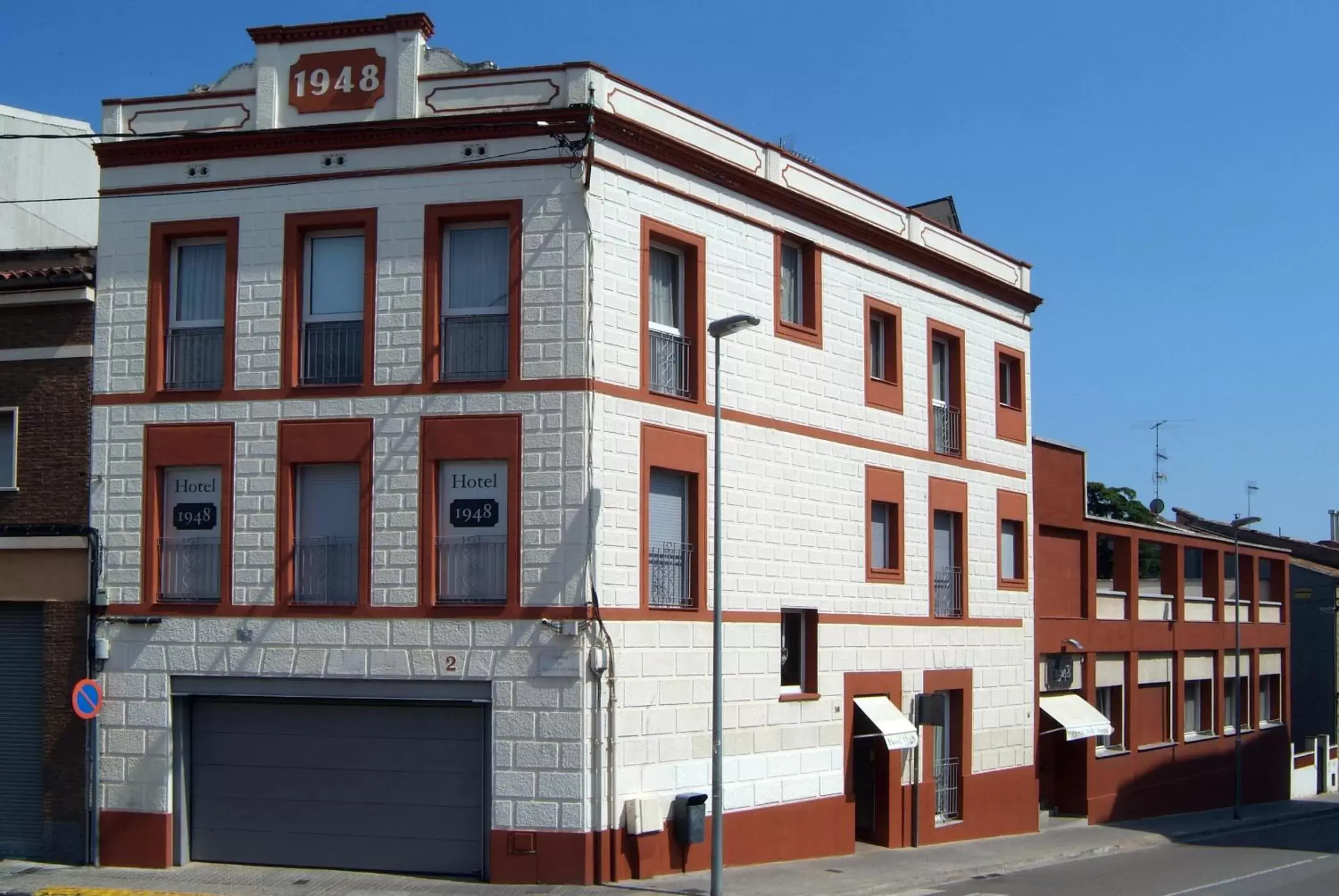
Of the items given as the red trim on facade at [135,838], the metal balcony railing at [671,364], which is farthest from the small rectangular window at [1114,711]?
the red trim on facade at [135,838]

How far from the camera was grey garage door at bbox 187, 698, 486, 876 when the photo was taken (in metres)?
19.4

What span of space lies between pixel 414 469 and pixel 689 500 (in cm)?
412

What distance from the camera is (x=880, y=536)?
2577 centimetres

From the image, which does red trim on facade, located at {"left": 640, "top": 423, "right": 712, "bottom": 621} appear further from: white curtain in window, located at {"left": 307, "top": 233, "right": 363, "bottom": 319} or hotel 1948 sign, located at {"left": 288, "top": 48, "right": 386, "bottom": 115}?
hotel 1948 sign, located at {"left": 288, "top": 48, "right": 386, "bottom": 115}

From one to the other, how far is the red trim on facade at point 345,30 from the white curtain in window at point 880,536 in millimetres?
11143

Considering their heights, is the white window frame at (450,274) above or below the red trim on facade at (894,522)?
above

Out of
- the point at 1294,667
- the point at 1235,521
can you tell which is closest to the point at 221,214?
the point at 1235,521

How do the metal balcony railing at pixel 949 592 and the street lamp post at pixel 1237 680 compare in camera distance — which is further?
the street lamp post at pixel 1237 680

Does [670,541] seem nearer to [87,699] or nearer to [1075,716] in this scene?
[87,699]

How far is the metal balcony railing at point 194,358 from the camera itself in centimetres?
2045

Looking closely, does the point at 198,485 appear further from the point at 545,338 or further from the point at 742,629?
the point at 742,629

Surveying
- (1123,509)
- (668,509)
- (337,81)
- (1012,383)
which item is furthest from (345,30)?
(1123,509)

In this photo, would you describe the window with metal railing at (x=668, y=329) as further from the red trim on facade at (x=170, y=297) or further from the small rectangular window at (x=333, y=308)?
the red trim on facade at (x=170, y=297)

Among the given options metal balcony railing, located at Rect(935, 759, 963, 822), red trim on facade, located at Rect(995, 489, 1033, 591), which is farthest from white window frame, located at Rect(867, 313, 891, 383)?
metal balcony railing, located at Rect(935, 759, 963, 822)
